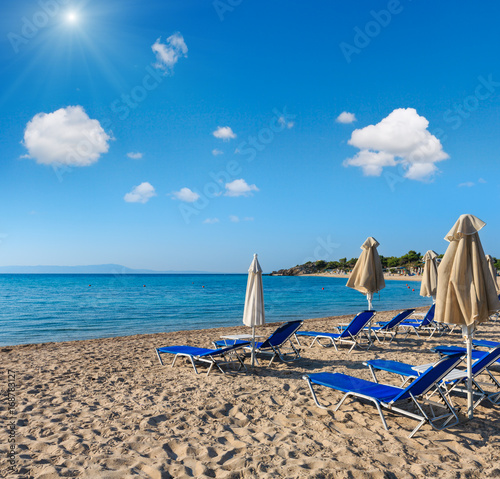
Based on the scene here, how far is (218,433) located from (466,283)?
298 centimetres

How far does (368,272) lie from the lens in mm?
9086

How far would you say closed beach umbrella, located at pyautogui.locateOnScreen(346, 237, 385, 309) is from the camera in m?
9.08

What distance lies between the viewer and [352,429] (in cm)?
389

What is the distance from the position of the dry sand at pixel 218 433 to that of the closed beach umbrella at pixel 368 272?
3.31 metres

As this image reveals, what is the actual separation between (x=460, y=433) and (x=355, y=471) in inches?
58.3

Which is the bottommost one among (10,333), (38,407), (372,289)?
(10,333)

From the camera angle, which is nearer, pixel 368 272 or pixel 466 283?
pixel 466 283

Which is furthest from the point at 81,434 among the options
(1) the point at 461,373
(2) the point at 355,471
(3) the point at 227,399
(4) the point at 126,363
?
(1) the point at 461,373

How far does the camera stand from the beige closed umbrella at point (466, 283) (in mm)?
3947

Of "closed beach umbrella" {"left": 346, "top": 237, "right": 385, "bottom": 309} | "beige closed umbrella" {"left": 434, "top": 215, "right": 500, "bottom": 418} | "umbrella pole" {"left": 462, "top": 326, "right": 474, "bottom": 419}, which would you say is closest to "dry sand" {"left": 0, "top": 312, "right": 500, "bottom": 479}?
"umbrella pole" {"left": 462, "top": 326, "right": 474, "bottom": 419}

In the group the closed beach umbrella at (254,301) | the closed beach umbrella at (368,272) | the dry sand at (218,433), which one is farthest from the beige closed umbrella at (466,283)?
the closed beach umbrella at (368,272)

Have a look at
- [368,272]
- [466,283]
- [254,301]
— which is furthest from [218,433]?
[368,272]

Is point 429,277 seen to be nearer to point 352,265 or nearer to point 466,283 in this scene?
point 466,283

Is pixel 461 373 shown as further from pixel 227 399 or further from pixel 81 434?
pixel 81 434
